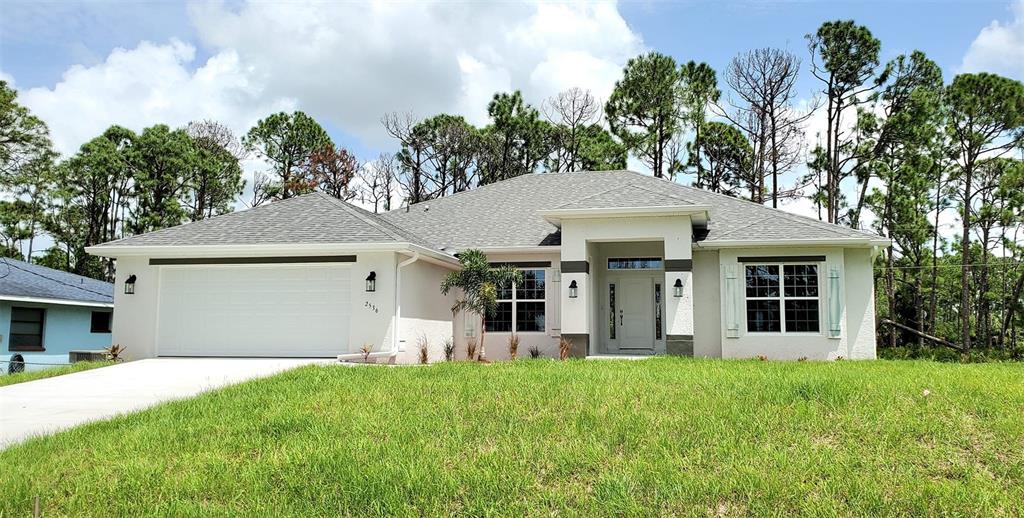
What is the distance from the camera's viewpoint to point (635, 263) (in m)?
17.5

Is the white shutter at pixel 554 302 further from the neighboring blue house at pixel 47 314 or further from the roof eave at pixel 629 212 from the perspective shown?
the neighboring blue house at pixel 47 314

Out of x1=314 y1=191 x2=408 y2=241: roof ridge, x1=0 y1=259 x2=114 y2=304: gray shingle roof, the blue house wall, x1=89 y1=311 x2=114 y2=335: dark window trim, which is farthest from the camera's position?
x1=89 y1=311 x2=114 y2=335: dark window trim

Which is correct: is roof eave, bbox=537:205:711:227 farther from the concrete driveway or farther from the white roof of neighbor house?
the concrete driveway

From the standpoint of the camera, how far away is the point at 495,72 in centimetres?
2838

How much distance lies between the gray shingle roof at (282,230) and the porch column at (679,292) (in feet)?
19.2

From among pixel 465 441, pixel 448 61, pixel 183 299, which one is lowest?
pixel 465 441

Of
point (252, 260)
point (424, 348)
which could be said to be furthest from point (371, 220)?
point (424, 348)

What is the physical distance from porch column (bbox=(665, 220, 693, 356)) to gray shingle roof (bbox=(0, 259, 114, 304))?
57.5 feet

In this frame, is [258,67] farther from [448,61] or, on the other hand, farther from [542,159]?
[542,159]

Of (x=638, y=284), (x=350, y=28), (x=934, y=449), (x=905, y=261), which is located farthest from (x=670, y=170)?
(x=934, y=449)

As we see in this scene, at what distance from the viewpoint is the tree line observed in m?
25.7

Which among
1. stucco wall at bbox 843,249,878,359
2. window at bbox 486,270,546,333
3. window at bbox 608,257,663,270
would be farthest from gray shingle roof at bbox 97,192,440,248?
stucco wall at bbox 843,249,878,359

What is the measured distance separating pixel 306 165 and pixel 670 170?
18.4 metres

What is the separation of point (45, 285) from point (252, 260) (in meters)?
11.4
